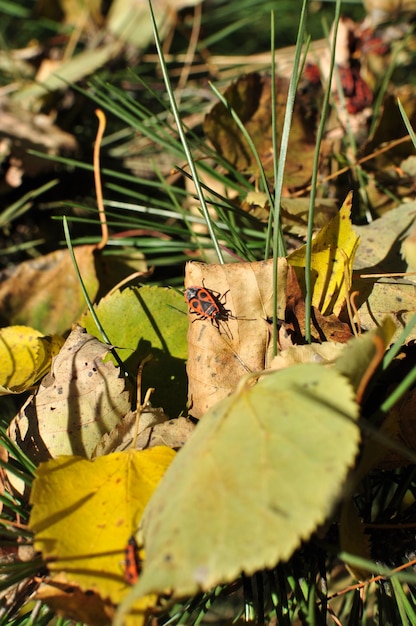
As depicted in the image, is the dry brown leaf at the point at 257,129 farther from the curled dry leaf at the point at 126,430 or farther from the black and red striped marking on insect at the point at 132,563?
the black and red striped marking on insect at the point at 132,563

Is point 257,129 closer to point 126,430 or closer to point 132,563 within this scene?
point 126,430

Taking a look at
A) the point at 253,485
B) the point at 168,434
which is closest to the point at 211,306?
the point at 168,434

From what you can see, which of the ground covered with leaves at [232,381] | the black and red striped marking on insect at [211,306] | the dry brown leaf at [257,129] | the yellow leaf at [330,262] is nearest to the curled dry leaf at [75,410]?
the ground covered with leaves at [232,381]

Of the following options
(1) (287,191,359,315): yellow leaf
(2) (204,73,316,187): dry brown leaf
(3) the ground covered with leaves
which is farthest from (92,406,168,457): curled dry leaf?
(2) (204,73,316,187): dry brown leaf

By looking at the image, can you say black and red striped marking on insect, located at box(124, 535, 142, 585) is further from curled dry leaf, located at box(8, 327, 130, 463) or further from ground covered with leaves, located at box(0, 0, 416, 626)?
curled dry leaf, located at box(8, 327, 130, 463)

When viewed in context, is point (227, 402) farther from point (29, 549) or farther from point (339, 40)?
point (339, 40)
